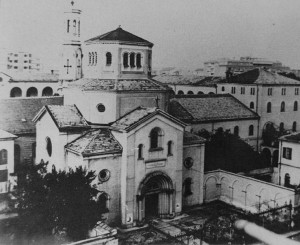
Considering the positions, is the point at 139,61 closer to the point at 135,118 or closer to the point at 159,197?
the point at 135,118

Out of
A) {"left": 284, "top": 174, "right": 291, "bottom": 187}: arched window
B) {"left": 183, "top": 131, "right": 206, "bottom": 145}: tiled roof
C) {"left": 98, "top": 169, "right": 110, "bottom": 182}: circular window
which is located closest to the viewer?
{"left": 98, "top": 169, "right": 110, "bottom": 182}: circular window

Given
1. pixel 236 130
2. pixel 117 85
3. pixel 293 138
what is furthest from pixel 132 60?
pixel 236 130

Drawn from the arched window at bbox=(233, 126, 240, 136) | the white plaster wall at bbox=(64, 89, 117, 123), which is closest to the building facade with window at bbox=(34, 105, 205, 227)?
the white plaster wall at bbox=(64, 89, 117, 123)

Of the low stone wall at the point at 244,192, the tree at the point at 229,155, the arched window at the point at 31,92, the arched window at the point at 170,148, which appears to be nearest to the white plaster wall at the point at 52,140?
the arched window at the point at 170,148

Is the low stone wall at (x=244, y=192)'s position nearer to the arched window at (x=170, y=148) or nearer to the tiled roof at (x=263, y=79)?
the arched window at (x=170, y=148)

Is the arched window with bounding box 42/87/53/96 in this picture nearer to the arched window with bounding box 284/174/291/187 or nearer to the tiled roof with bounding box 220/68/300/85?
the tiled roof with bounding box 220/68/300/85

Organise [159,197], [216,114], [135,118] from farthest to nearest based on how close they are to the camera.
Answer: [216,114] < [159,197] < [135,118]
